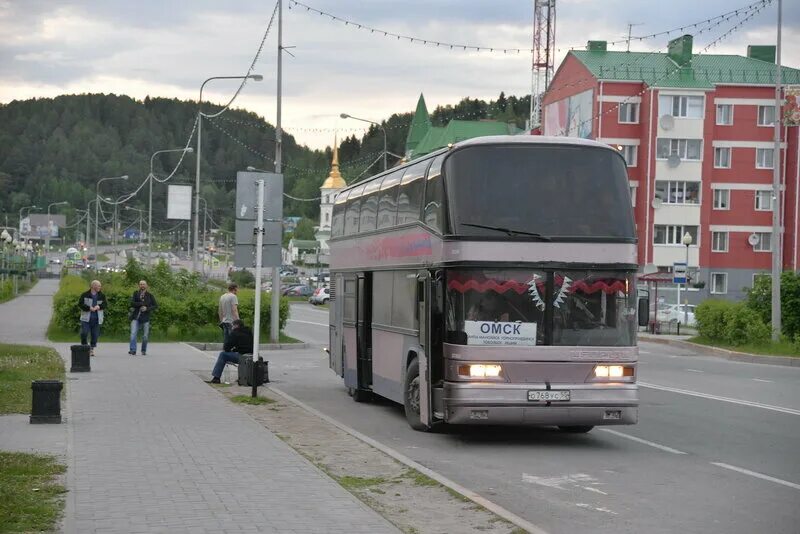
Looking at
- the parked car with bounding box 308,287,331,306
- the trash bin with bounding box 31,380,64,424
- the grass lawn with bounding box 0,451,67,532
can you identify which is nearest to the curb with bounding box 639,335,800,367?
the trash bin with bounding box 31,380,64,424

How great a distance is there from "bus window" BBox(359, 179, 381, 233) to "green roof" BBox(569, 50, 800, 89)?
53.7 m

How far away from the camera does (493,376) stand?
44.8 ft

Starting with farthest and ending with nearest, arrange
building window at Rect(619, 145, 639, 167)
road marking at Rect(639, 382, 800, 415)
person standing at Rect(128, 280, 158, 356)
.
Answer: building window at Rect(619, 145, 639, 167)
person standing at Rect(128, 280, 158, 356)
road marking at Rect(639, 382, 800, 415)

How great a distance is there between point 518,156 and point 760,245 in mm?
65351

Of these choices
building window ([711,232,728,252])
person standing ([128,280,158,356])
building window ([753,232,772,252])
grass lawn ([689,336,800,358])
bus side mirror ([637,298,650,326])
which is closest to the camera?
bus side mirror ([637,298,650,326])

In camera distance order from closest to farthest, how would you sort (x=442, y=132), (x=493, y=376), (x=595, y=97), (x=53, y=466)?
→ 1. (x=53, y=466)
2. (x=493, y=376)
3. (x=595, y=97)
4. (x=442, y=132)

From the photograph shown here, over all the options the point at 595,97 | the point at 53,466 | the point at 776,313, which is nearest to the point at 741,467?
the point at 53,466

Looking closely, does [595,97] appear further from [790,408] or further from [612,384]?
[612,384]

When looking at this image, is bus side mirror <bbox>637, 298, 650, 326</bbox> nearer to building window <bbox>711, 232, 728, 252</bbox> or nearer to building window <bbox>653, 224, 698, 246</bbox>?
building window <bbox>653, 224, 698, 246</bbox>

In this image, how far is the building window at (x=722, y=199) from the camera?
75.6 meters

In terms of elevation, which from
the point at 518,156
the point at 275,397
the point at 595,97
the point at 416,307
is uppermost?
the point at 595,97

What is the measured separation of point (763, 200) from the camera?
75.9 meters

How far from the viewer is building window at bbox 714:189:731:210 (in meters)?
75.6

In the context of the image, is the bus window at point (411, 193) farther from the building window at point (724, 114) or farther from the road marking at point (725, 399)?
the building window at point (724, 114)
